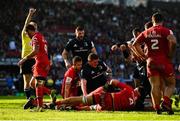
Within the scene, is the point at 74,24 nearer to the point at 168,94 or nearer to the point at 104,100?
the point at 104,100

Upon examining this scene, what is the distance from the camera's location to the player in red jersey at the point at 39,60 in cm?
1314

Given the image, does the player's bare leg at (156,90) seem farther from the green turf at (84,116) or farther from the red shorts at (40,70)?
the red shorts at (40,70)

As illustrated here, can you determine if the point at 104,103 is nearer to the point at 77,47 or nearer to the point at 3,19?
the point at 77,47

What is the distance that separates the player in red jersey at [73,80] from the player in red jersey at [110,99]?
1.27 metres

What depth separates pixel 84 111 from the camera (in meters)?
13.2

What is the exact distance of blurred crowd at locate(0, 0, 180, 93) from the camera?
129ft

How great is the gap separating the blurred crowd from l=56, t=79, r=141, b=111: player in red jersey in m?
21.1

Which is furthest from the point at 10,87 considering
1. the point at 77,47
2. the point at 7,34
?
the point at 77,47

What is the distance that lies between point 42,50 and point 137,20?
4076cm

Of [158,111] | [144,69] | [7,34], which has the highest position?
[7,34]

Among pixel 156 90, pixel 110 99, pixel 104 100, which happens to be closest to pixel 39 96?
pixel 104 100

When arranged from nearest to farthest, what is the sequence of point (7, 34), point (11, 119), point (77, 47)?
point (11, 119)
point (77, 47)
point (7, 34)

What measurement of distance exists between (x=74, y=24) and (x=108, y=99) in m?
36.2

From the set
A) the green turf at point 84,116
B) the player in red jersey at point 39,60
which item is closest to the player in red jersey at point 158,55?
the green turf at point 84,116
